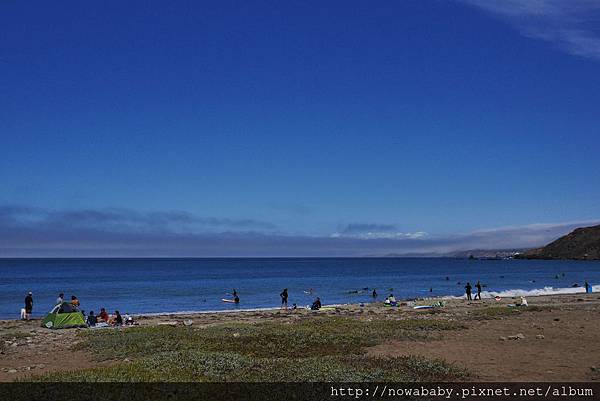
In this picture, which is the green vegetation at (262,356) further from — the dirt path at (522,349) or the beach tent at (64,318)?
the beach tent at (64,318)

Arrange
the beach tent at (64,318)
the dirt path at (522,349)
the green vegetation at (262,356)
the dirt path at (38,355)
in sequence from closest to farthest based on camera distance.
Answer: the green vegetation at (262,356) < the dirt path at (522,349) < the dirt path at (38,355) < the beach tent at (64,318)

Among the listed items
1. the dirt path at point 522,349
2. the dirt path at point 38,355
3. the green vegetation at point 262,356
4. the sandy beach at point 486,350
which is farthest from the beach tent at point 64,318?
the dirt path at point 522,349

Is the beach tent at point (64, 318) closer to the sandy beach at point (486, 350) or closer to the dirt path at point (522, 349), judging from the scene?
the sandy beach at point (486, 350)

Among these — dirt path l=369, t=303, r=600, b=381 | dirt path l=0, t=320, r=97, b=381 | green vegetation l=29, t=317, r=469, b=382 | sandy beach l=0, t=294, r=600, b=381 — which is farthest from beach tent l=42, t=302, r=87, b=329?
dirt path l=369, t=303, r=600, b=381

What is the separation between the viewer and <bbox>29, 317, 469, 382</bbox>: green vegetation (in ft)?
48.4

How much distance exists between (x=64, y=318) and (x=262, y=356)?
18.6 m

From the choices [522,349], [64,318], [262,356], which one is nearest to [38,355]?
[262,356]

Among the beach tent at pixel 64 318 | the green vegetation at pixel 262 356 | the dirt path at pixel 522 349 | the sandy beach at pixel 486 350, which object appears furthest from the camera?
the beach tent at pixel 64 318

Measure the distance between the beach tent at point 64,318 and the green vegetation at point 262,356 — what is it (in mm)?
6380

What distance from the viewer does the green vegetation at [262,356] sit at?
14.7 meters

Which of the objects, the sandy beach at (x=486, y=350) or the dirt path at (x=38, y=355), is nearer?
the sandy beach at (x=486, y=350)

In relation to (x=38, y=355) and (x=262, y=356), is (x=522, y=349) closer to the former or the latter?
(x=262, y=356)

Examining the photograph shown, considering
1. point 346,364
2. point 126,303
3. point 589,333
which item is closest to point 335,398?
point 346,364

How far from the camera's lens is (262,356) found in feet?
61.3
